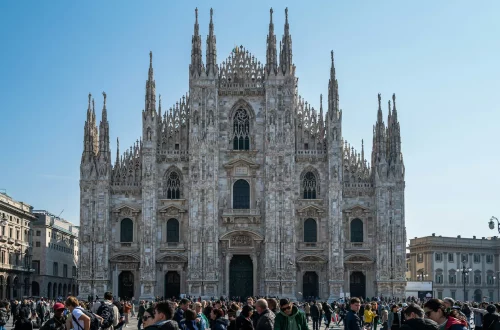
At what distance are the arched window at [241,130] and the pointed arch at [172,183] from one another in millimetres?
4923

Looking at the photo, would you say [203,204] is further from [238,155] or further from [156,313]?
[156,313]

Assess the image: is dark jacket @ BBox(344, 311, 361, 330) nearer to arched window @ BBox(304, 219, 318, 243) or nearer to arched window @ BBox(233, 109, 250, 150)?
arched window @ BBox(304, 219, 318, 243)

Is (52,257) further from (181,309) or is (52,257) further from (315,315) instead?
(181,309)

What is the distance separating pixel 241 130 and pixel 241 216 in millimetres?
6809

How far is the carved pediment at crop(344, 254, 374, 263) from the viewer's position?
64750 mm

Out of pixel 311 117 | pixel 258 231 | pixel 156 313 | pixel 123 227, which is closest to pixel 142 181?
pixel 123 227

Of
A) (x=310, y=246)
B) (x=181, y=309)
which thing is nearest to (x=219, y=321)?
(x=181, y=309)

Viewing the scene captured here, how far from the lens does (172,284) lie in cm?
6506

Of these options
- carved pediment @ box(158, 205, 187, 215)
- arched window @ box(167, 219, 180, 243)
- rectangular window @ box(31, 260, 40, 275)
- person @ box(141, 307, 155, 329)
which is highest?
carved pediment @ box(158, 205, 187, 215)

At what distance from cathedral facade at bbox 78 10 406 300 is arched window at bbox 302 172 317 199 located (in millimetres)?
78

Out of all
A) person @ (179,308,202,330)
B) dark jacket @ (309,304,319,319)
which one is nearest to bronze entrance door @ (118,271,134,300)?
dark jacket @ (309,304,319,319)

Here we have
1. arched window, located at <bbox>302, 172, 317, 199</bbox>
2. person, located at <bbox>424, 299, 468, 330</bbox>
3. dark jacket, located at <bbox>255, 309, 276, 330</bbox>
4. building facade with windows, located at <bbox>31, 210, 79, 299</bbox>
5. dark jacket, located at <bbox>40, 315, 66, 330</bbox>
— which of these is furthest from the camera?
→ building facade with windows, located at <bbox>31, 210, 79, 299</bbox>

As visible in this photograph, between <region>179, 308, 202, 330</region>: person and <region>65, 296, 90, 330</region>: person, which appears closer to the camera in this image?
<region>65, 296, 90, 330</region>: person

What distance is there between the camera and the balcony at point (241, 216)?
6438 centimetres
